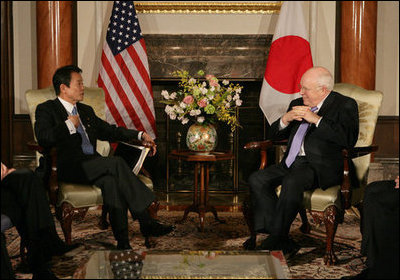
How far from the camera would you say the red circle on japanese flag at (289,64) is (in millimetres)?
4805

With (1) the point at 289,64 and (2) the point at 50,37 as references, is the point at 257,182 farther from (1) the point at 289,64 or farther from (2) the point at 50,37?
(2) the point at 50,37

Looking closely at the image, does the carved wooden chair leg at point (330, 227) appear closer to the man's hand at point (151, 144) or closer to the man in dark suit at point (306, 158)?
the man in dark suit at point (306, 158)

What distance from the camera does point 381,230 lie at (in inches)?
107

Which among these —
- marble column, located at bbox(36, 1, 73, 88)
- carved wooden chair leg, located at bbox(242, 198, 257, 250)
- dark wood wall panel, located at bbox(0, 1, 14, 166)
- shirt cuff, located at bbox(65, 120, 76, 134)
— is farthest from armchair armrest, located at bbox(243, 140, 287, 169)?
dark wood wall panel, located at bbox(0, 1, 14, 166)

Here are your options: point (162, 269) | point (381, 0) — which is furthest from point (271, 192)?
point (381, 0)

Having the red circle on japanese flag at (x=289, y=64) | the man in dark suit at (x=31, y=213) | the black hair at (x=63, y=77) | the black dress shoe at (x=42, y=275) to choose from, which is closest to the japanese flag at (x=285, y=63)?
the red circle on japanese flag at (x=289, y=64)

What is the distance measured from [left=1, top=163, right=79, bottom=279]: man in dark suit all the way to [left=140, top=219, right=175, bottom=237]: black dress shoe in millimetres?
749

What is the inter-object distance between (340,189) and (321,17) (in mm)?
2716

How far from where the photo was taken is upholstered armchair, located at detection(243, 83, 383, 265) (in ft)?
10.3

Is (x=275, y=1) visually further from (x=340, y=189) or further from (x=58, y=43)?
(x=340, y=189)

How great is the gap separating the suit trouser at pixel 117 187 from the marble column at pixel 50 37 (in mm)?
2087

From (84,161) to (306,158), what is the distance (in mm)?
1468

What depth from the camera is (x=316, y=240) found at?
376 centimetres

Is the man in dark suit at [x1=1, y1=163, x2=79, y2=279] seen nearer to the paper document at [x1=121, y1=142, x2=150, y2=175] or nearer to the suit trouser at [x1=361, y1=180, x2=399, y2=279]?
the paper document at [x1=121, y1=142, x2=150, y2=175]
